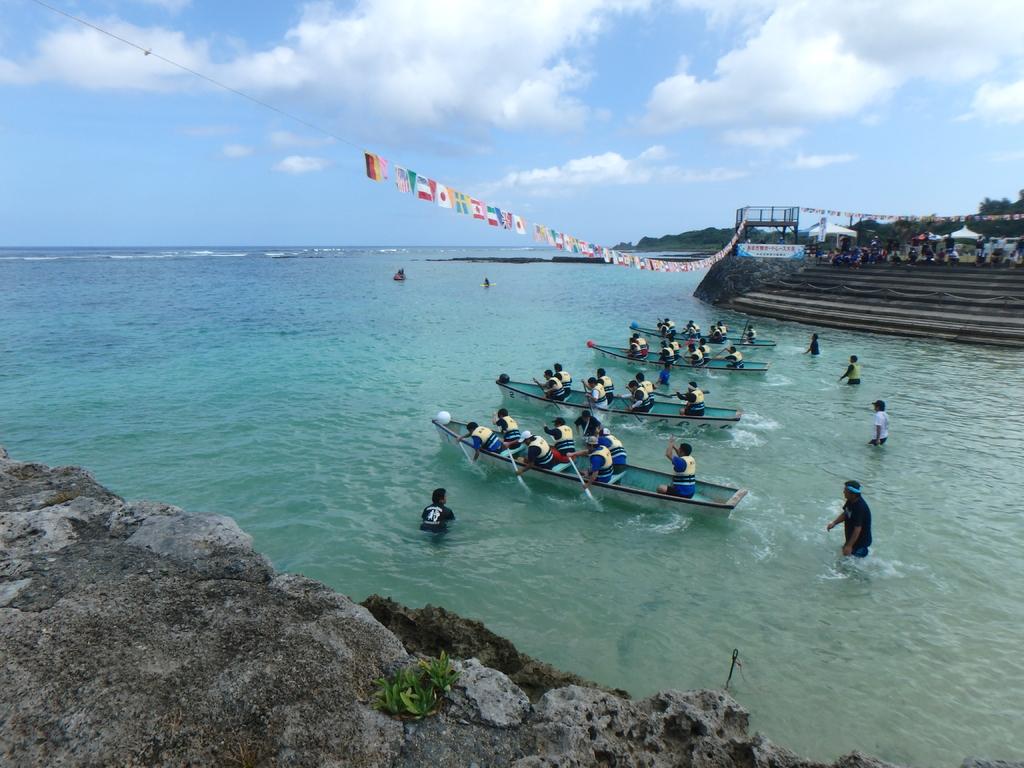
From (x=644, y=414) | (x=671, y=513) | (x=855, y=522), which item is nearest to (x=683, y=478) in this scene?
(x=671, y=513)

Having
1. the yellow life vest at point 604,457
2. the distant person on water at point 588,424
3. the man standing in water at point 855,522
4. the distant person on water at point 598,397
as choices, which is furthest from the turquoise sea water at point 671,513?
the distant person on water at point 588,424

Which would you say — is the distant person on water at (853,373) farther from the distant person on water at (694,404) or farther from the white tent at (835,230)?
the white tent at (835,230)

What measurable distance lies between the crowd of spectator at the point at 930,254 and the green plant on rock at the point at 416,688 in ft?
128

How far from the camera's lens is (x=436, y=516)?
10.8 meters

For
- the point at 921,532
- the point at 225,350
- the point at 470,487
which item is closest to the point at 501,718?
the point at 470,487

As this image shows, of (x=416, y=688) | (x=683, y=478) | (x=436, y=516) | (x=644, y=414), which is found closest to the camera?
(x=416, y=688)

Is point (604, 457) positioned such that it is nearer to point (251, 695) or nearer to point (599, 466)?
point (599, 466)

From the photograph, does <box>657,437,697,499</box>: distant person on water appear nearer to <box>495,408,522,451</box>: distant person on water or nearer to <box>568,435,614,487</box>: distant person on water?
<box>568,435,614,487</box>: distant person on water

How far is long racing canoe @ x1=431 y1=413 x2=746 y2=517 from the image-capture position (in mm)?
11266

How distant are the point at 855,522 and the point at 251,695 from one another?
926cm

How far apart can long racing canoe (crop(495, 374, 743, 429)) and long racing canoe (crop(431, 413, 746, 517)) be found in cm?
463

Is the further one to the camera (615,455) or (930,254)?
(930,254)

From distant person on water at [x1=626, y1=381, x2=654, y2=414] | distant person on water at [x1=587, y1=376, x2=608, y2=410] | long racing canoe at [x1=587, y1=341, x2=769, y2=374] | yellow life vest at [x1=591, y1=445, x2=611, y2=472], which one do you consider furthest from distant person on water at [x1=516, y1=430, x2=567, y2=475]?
long racing canoe at [x1=587, y1=341, x2=769, y2=374]

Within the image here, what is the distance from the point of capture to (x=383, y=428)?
17.3 metres
